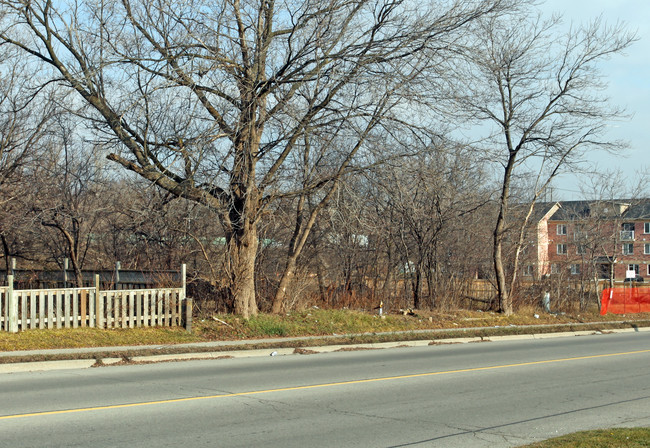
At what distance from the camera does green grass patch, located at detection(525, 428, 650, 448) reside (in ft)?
21.6

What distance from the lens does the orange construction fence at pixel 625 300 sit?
3133cm

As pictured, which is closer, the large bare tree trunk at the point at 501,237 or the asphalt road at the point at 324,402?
the asphalt road at the point at 324,402

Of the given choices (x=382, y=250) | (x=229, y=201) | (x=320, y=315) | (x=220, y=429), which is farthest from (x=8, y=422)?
(x=382, y=250)

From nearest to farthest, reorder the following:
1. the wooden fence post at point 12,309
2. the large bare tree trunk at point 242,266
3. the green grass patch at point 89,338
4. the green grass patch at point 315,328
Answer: the green grass patch at point 89,338, the green grass patch at point 315,328, the wooden fence post at point 12,309, the large bare tree trunk at point 242,266

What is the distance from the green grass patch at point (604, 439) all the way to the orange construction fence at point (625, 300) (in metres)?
25.0

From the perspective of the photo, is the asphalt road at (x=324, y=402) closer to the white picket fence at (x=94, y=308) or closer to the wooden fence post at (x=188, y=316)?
the wooden fence post at (x=188, y=316)

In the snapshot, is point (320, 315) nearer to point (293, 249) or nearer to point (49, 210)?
point (293, 249)

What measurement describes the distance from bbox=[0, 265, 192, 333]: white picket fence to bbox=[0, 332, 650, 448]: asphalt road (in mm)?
3558

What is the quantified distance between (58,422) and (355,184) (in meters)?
12.9

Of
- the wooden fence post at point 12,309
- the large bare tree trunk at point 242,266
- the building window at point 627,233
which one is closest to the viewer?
the wooden fence post at point 12,309

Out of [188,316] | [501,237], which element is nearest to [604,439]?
[188,316]

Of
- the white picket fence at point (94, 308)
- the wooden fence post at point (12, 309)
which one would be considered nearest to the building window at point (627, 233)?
the white picket fence at point (94, 308)

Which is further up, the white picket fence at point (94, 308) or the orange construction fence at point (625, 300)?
the white picket fence at point (94, 308)

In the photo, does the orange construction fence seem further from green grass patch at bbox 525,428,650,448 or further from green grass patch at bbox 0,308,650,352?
green grass patch at bbox 525,428,650,448
